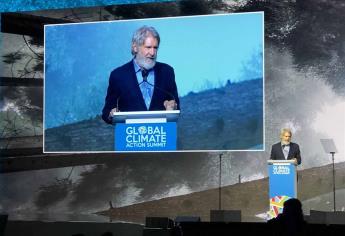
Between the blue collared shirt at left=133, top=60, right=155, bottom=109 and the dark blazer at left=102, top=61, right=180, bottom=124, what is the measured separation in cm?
4

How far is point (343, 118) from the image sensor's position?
7227mm

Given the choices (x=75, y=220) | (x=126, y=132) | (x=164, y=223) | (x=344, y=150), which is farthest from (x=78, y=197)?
(x=344, y=150)

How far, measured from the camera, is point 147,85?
7805 millimetres

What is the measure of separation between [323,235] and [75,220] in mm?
4037

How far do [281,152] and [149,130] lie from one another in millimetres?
1800

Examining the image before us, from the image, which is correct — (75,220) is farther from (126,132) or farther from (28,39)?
(28,39)

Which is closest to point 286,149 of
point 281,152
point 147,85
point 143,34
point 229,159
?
point 281,152

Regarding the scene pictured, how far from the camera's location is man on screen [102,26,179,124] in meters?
7.72

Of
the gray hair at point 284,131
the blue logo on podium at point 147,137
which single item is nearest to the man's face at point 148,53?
the blue logo on podium at point 147,137

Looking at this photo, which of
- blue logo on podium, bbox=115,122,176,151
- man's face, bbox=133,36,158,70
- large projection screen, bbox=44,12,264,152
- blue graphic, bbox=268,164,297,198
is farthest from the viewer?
man's face, bbox=133,36,158,70

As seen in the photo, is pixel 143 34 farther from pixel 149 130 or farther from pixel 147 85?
pixel 149 130

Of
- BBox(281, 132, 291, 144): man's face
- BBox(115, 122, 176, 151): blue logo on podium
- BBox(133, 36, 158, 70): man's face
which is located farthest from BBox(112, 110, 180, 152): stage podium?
BBox(281, 132, 291, 144): man's face

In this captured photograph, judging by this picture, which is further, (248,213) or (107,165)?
(107,165)

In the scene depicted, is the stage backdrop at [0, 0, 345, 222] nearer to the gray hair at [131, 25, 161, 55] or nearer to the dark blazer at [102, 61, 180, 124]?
the gray hair at [131, 25, 161, 55]
